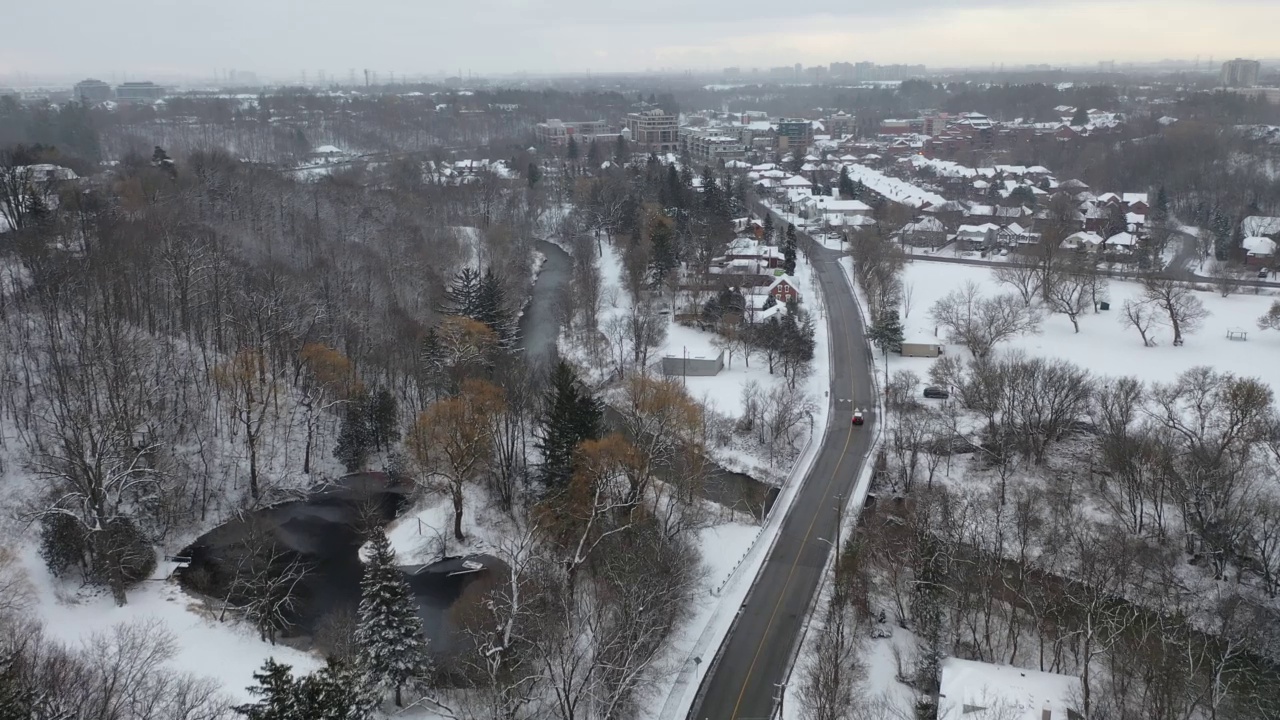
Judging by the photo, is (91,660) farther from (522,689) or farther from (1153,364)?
(1153,364)

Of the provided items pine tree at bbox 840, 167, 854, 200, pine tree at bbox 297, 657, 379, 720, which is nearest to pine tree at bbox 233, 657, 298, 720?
pine tree at bbox 297, 657, 379, 720

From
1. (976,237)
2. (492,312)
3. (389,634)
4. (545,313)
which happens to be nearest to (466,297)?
(492,312)

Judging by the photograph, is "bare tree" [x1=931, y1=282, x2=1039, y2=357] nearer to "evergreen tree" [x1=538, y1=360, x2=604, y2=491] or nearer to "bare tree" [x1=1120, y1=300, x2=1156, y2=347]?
"bare tree" [x1=1120, y1=300, x2=1156, y2=347]

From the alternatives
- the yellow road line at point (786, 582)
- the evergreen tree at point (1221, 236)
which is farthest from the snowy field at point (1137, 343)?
the evergreen tree at point (1221, 236)

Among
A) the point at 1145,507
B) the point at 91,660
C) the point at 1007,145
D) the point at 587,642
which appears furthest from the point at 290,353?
the point at 1007,145

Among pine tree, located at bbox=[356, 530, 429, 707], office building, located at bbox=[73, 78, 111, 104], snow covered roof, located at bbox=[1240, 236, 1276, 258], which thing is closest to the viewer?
pine tree, located at bbox=[356, 530, 429, 707]

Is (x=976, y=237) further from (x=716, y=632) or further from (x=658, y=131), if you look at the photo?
(x=658, y=131)
